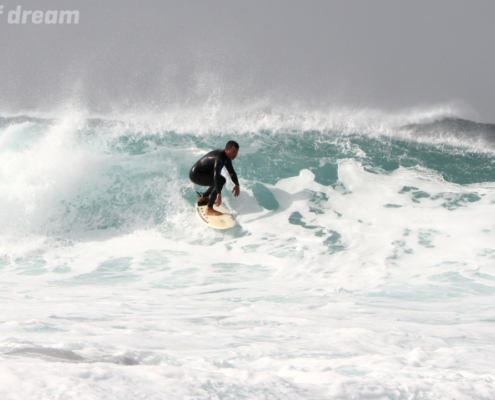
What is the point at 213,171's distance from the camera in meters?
7.71

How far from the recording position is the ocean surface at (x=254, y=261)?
270 cm

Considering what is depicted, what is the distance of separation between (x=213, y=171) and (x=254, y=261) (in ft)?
5.73

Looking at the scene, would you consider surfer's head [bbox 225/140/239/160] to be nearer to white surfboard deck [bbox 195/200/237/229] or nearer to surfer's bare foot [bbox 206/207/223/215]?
surfer's bare foot [bbox 206/207/223/215]

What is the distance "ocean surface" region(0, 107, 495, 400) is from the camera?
270cm

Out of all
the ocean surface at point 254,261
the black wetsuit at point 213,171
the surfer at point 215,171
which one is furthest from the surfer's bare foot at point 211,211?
the ocean surface at point 254,261

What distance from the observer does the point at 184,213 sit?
869 centimetres

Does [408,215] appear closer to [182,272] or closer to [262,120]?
[182,272]

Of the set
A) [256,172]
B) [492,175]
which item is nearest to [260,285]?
[256,172]

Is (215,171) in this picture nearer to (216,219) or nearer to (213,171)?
(213,171)

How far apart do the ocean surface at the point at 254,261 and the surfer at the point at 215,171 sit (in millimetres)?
772

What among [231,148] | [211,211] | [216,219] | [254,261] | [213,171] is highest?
[231,148]

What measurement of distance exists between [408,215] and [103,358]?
703 centimetres

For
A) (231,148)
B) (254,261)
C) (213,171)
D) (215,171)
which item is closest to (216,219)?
(213,171)

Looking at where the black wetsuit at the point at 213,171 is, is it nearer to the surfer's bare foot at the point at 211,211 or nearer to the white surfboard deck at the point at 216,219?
the surfer's bare foot at the point at 211,211
